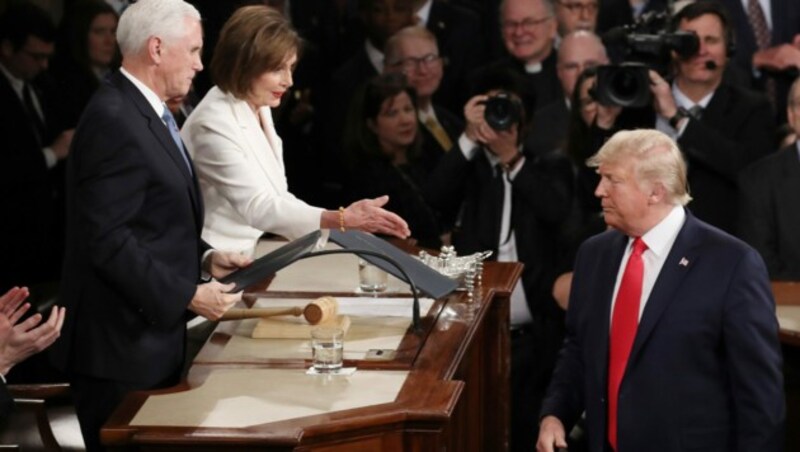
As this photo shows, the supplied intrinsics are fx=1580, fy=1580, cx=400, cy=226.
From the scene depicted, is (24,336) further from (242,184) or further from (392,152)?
(392,152)

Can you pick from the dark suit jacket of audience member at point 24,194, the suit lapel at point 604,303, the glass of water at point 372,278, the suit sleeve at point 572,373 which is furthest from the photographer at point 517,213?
the suit lapel at point 604,303

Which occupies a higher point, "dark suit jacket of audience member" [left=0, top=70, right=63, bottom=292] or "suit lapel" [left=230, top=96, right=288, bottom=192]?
"suit lapel" [left=230, top=96, right=288, bottom=192]

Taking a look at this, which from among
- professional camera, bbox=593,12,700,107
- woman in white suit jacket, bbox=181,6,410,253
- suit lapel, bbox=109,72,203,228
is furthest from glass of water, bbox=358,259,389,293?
professional camera, bbox=593,12,700,107

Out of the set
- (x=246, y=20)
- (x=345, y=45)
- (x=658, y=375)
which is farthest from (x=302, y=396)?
(x=345, y=45)

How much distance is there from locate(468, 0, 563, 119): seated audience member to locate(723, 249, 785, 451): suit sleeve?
118 inches

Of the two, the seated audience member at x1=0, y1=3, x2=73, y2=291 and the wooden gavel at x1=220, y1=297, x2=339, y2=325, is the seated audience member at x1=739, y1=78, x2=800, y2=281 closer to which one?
the wooden gavel at x1=220, y1=297, x2=339, y2=325

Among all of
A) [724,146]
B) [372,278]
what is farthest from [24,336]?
[724,146]

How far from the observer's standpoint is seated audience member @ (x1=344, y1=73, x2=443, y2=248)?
21.7ft

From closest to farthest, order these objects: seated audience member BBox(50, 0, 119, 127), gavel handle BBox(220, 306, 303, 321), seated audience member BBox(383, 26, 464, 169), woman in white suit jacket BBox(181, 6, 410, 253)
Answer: gavel handle BBox(220, 306, 303, 321)
woman in white suit jacket BBox(181, 6, 410, 253)
seated audience member BBox(50, 0, 119, 127)
seated audience member BBox(383, 26, 464, 169)

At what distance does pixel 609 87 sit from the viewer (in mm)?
6164

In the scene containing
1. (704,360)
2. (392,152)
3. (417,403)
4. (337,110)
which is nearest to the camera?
(417,403)

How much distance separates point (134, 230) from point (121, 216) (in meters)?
0.10

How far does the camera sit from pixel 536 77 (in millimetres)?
7199

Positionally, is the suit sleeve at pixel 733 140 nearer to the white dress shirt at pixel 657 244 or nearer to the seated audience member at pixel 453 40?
the seated audience member at pixel 453 40
